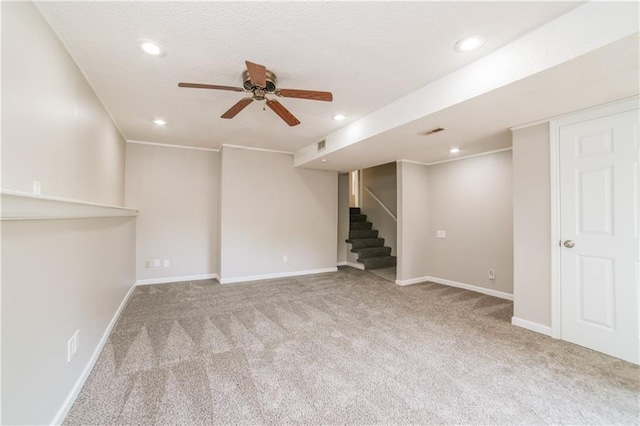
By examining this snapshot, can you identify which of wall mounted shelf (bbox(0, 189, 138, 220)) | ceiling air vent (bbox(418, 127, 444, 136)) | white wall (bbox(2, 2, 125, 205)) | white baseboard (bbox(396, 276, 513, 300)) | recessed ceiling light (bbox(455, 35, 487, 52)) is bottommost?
white baseboard (bbox(396, 276, 513, 300))

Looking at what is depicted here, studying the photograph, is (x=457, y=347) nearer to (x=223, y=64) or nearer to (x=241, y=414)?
(x=241, y=414)

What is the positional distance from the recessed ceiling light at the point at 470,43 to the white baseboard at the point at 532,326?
2.82 m

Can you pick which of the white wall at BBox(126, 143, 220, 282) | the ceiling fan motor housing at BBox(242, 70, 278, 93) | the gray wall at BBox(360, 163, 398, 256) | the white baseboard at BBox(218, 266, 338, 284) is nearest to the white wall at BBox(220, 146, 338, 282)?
the white baseboard at BBox(218, 266, 338, 284)

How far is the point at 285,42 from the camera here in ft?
6.37

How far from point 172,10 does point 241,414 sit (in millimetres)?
2522

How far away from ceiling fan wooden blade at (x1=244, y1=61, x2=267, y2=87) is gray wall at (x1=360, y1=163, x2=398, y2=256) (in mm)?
5074

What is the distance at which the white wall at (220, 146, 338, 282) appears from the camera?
4.87 metres

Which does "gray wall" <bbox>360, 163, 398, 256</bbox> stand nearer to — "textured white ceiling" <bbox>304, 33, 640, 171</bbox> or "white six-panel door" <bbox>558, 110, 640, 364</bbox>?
"textured white ceiling" <bbox>304, 33, 640, 171</bbox>

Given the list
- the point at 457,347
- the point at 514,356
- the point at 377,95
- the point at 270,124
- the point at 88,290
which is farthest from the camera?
the point at 270,124

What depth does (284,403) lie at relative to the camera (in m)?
1.79

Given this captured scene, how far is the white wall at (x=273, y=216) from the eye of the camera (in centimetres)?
487

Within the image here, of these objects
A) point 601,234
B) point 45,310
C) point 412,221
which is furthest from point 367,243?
point 45,310

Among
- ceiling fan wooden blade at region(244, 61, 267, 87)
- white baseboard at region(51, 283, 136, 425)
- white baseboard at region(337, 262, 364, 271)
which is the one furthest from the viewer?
white baseboard at region(337, 262, 364, 271)

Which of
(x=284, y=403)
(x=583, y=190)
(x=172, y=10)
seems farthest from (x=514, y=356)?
(x=172, y=10)
